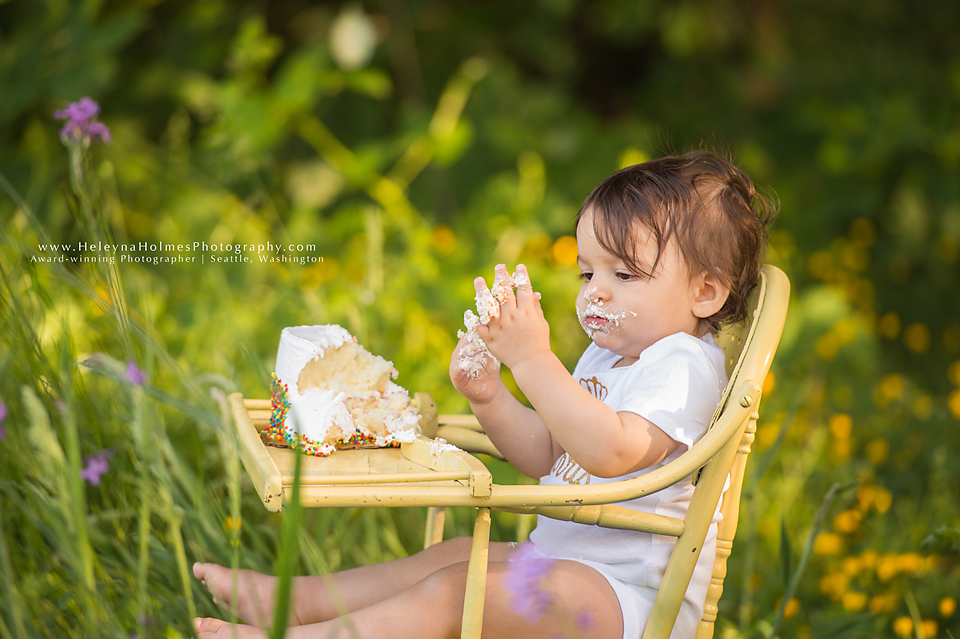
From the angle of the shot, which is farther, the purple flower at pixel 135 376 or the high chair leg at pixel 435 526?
the high chair leg at pixel 435 526

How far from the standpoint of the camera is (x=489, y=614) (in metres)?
1.04

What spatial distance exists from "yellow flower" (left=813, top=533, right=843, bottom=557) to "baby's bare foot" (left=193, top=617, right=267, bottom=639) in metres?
1.43

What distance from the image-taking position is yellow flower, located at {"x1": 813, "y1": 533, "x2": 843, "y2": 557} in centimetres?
192

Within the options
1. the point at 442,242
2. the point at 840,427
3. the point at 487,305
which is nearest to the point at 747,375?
the point at 487,305

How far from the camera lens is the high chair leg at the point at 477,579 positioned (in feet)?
3.12

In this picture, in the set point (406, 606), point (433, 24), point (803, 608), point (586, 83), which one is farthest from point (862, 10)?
point (406, 606)

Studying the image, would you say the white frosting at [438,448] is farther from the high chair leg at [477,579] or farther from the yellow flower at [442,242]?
the yellow flower at [442,242]

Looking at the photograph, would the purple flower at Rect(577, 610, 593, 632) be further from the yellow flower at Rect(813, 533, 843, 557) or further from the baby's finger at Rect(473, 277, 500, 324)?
the yellow flower at Rect(813, 533, 843, 557)

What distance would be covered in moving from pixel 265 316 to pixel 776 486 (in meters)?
1.66

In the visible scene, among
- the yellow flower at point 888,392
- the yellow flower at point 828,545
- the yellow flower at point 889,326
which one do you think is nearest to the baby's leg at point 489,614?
the yellow flower at point 828,545

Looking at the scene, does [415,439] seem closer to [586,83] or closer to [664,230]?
[664,230]

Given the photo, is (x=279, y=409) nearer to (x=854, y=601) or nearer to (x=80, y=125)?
(x=80, y=125)

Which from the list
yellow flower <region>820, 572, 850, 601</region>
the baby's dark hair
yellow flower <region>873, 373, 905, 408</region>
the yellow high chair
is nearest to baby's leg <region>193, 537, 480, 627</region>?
the yellow high chair

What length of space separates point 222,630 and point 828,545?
1504 millimetres
